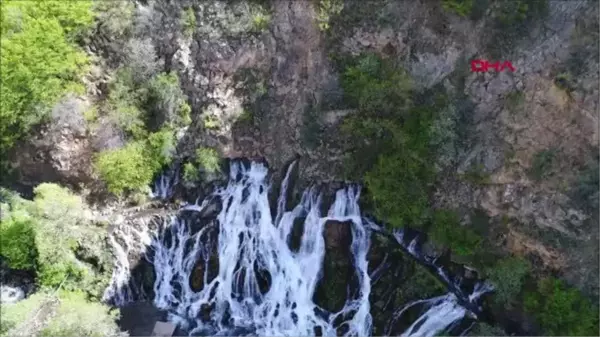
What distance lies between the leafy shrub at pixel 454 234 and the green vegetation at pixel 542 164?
2427 millimetres

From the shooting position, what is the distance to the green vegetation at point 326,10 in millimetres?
14891

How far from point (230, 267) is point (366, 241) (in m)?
4.73

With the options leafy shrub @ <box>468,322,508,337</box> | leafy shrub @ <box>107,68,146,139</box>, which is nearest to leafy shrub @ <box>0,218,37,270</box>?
leafy shrub @ <box>107,68,146,139</box>

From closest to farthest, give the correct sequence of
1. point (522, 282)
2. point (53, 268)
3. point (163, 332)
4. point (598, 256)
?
point (598, 256), point (522, 282), point (53, 268), point (163, 332)

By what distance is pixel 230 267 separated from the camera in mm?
17094

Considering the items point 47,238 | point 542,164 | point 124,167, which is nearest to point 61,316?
point 47,238

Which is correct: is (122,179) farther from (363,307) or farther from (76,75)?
(363,307)

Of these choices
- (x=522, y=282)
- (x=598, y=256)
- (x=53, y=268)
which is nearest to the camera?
(x=598, y=256)

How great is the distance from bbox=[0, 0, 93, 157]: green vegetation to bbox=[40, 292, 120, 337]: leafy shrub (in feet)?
19.0

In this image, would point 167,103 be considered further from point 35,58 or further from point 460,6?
point 460,6

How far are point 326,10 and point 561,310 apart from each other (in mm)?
10709

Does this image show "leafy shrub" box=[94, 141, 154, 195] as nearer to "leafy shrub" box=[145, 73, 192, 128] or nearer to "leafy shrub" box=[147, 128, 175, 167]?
"leafy shrub" box=[147, 128, 175, 167]

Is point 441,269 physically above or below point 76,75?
below

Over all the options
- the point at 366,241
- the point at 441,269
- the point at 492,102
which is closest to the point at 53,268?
the point at 366,241
